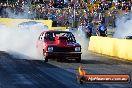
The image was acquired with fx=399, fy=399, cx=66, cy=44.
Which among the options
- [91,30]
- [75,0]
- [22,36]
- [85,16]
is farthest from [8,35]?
[75,0]

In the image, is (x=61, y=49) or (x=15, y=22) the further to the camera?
(x=15, y=22)

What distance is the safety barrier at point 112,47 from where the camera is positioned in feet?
65.0

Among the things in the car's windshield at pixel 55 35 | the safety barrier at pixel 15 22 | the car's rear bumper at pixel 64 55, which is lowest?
the safety barrier at pixel 15 22

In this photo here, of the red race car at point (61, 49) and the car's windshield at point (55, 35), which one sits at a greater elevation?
the car's windshield at point (55, 35)

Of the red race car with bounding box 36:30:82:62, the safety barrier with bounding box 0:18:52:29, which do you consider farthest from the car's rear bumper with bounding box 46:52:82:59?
the safety barrier with bounding box 0:18:52:29

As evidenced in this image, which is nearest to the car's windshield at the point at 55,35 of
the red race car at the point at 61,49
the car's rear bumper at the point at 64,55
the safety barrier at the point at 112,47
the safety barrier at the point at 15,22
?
the red race car at the point at 61,49

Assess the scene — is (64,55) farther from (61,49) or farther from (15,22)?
(15,22)

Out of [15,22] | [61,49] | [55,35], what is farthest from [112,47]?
[15,22]

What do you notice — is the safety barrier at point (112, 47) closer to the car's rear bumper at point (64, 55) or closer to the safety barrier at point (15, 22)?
the car's rear bumper at point (64, 55)

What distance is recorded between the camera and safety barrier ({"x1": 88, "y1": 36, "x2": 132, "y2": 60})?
780 inches

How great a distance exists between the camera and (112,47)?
21953 mm

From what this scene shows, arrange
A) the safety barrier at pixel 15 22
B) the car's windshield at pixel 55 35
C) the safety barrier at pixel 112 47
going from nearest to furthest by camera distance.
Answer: the car's windshield at pixel 55 35, the safety barrier at pixel 112 47, the safety barrier at pixel 15 22

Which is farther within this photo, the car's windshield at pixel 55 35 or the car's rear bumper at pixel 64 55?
the car's windshield at pixel 55 35

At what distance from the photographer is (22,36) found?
27.0m
